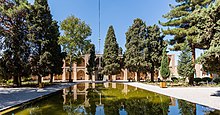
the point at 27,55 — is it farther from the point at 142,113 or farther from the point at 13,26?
the point at 142,113

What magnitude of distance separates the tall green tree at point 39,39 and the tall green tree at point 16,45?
28.5 inches

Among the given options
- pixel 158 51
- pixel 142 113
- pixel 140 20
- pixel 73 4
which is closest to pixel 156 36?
pixel 158 51

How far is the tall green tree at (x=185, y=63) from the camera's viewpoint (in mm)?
21453

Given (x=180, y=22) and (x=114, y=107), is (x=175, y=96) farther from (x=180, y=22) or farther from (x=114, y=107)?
(x=180, y=22)

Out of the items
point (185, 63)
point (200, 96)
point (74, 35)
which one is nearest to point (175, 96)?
point (200, 96)

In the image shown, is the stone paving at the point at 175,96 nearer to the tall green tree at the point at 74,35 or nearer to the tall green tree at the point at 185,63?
the tall green tree at the point at 185,63

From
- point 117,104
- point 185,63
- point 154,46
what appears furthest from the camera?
point 154,46

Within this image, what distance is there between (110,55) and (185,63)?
19.9m

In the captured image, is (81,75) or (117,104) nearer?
(117,104)

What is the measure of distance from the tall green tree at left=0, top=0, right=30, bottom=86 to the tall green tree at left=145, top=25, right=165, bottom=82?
19.3 metres

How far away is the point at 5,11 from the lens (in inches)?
702

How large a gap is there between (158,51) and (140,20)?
7.84 metres

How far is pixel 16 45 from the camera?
2152 cm

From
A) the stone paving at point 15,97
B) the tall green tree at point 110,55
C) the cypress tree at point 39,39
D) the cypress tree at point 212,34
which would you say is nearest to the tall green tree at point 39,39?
the cypress tree at point 39,39
